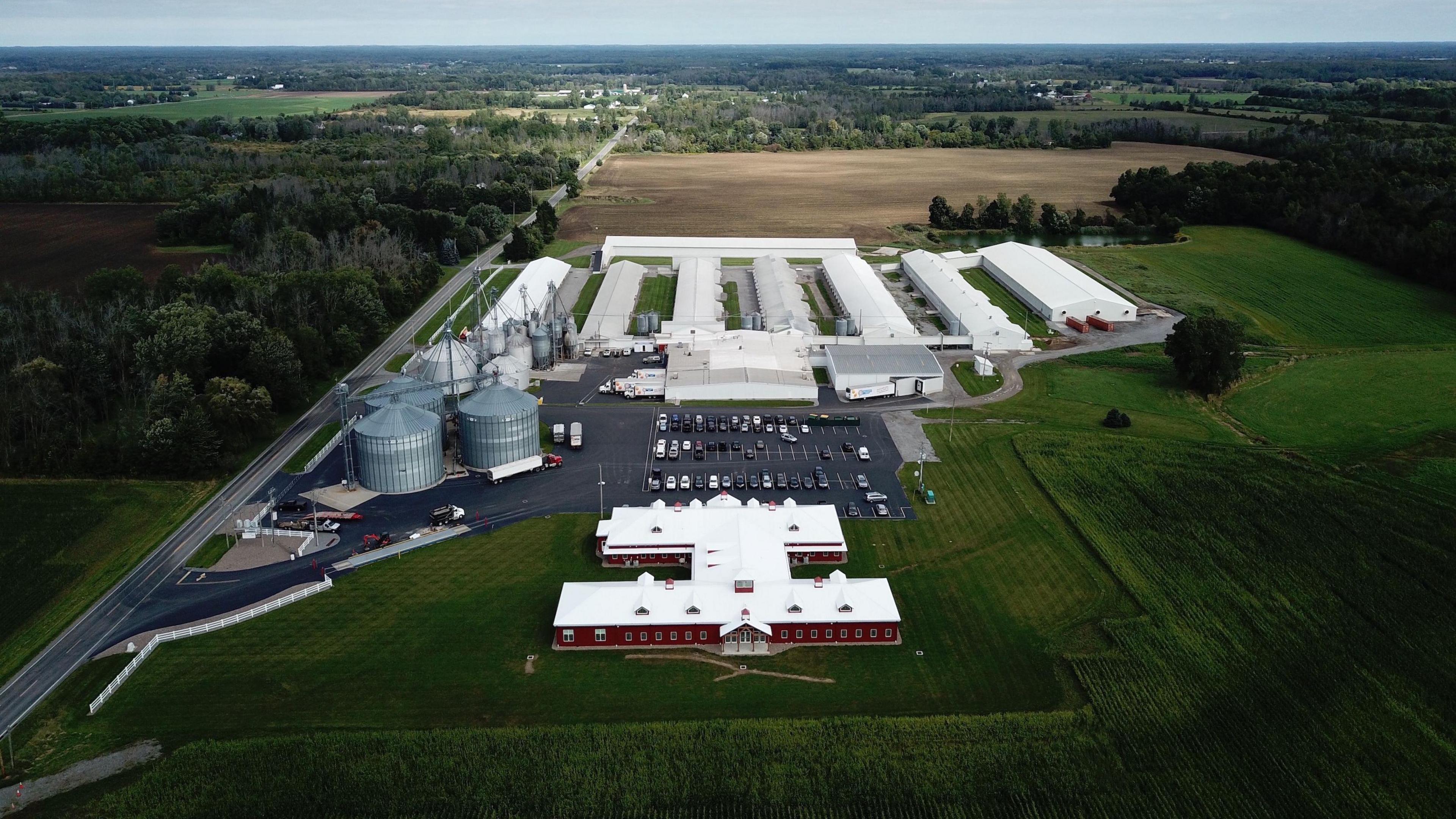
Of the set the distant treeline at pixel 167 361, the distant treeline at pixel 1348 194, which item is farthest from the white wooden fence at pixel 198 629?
the distant treeline at pixel 1348 194

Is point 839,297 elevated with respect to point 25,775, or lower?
elevated

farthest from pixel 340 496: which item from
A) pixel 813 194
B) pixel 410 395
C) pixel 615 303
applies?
pixel 813 194

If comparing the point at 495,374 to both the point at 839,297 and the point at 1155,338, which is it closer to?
the point at 839,297

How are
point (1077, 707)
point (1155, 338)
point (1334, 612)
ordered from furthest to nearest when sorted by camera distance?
point (1155, 338) → point (1334, 612) → point (1077, 707)

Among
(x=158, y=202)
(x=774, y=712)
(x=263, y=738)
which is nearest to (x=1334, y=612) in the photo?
(x=774, y=712)

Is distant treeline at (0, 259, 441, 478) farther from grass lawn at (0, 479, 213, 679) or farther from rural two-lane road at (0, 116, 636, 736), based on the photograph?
grass lawn at (0, 479, 213, 679)

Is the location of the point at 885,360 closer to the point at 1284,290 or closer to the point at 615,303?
the point at 615,303
